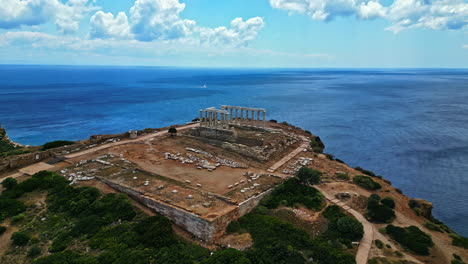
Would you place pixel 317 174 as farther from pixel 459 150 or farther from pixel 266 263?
pixel 459 150

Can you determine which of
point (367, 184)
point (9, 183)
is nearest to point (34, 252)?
point (9, 183)

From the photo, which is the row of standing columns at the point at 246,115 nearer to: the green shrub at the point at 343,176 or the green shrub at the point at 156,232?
the green shrub at the point at 343,176

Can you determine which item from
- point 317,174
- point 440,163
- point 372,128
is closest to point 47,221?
point 317,174

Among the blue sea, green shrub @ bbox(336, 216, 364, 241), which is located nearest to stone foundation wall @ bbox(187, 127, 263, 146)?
green shrub @ bbox(336, 216, 364, 241)

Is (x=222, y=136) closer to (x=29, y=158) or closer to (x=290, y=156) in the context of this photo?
(x=290, y=156)

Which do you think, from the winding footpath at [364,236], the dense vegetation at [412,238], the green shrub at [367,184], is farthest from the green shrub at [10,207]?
the green shrub at [367,184]
